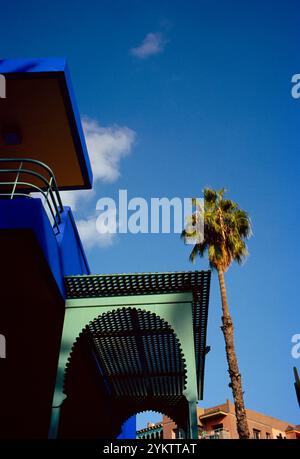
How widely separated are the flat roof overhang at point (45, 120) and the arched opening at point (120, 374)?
4.49 meters

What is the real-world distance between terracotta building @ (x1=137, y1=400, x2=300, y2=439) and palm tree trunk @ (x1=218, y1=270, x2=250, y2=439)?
68.8 feet

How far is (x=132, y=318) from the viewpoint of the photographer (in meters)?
7.90

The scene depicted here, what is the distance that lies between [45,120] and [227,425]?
A: 111 feet

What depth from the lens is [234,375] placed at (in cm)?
1428

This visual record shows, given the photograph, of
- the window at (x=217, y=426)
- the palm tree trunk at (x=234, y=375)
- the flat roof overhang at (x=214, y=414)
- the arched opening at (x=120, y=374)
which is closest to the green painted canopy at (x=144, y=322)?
the arched opening at (x=120, y=374)

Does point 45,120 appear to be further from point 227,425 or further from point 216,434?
point 227,425

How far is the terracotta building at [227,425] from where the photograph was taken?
3497cm

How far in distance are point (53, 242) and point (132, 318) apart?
2602mm

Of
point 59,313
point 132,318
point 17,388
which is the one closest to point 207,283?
point 132,318

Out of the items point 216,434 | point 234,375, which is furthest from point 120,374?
point 216,434

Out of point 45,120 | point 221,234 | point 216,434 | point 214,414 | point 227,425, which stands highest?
point 221,234
